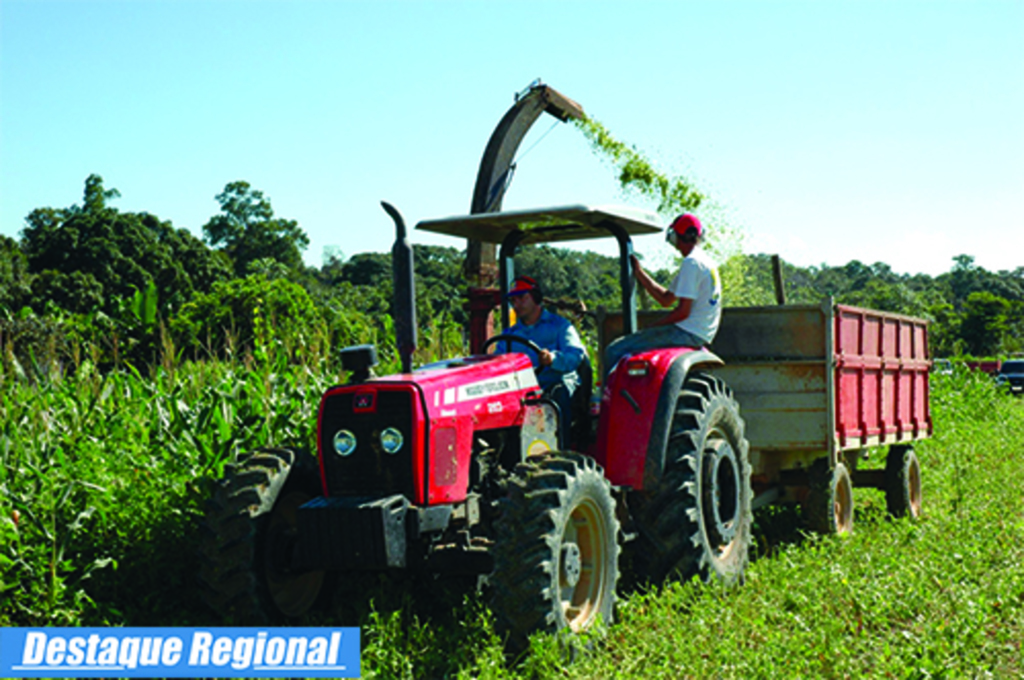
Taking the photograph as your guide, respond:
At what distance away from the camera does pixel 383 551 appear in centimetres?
485

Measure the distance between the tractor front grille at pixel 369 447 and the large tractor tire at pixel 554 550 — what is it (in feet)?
1.80

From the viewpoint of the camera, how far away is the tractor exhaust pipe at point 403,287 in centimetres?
484

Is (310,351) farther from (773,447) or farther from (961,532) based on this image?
(961,532)

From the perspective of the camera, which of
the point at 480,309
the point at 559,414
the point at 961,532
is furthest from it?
the point at 480,309

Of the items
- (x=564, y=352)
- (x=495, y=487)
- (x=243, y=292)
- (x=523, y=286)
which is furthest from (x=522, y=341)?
(x=243, y=292)

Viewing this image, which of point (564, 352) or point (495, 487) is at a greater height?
point (564, 352)

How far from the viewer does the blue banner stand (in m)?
4.76

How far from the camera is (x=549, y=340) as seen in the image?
652 cm

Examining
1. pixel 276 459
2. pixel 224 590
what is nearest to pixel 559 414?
pixel 276 459

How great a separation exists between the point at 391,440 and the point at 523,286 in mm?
1662

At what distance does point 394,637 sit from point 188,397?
3.55 m

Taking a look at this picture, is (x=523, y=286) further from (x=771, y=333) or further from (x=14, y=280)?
(x=14, y=280)

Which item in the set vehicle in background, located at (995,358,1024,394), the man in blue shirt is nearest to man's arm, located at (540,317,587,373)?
the man in blue shirt

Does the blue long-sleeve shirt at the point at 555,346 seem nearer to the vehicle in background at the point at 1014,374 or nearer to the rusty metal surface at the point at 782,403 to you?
the rusty metal surface at the point at 782,403
